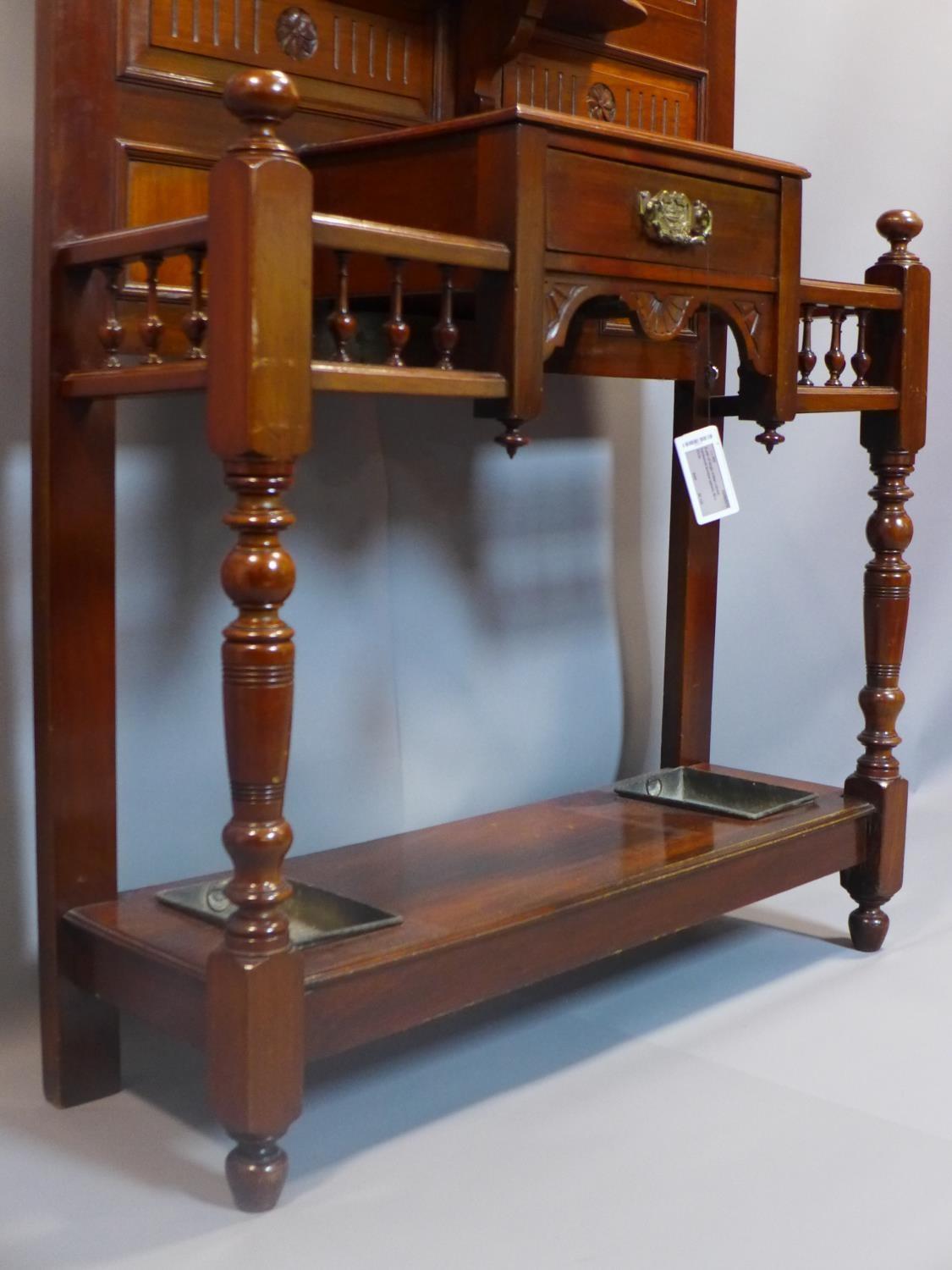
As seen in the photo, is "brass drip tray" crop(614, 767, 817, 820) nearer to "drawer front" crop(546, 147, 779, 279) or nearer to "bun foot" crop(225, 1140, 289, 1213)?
"drawer front" crop(546, 147, 779, 279)

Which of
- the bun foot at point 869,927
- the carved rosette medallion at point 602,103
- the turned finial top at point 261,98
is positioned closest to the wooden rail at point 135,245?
the turned finial top at point 261,98

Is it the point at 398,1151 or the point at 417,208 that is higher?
the point at 417,208

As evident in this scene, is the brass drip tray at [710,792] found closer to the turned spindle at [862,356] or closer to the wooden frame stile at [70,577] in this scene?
the turned spindle at [862,356]

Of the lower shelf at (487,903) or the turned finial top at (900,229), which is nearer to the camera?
the lower shelf at (487,903)

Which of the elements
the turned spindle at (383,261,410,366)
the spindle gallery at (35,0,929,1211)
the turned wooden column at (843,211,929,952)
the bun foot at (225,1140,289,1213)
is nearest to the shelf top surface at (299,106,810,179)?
the spindle gallery at (35,0,929,1211)

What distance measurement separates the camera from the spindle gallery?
1.59 metres

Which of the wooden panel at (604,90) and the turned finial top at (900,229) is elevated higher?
the wooden panel at (604,90)

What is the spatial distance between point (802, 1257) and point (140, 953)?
0.79 meters

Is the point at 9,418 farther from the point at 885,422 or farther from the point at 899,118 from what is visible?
the point at 899,118

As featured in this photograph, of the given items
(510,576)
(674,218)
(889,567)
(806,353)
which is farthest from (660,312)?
(510,576)

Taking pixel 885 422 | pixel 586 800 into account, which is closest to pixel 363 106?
pixel 885 422

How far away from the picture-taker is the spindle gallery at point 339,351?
1.59 meters

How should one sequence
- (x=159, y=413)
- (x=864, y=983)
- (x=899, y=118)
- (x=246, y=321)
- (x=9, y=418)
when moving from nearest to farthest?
(x=246, y=321) < (x=9, y=418) < (x=159, y=413) < (x=864, y=983) < (x=899, y=118)

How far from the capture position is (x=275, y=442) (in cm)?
155
